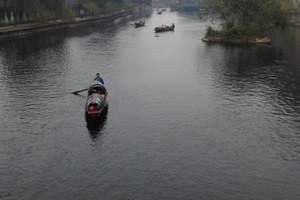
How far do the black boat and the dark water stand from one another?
1.86 m

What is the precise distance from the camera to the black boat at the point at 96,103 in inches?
2977

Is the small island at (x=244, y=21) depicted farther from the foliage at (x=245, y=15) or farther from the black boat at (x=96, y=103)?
the black boat at (x=96, y=103)

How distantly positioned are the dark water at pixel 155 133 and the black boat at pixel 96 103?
1.86 metres

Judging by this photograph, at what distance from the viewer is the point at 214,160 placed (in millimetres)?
60000

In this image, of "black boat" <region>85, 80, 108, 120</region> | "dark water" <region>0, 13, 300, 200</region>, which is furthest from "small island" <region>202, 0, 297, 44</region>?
"black boat" <region>85, 80, 108, 120</region>

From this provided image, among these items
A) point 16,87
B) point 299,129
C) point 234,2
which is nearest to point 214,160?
point 299,129

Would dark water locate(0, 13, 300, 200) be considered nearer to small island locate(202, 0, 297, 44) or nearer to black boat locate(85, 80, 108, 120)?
black boat locate(85, 80, 108, 120)

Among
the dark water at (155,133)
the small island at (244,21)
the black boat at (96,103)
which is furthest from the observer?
the small island at (244,21)

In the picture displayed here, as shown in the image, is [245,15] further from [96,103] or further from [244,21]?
[96,103]

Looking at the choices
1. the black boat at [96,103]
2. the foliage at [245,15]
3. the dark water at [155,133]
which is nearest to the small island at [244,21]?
the foliage at [245,15]

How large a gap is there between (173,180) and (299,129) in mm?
27854

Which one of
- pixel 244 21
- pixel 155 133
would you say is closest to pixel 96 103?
pixel 155 133

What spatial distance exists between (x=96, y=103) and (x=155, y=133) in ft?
41.3

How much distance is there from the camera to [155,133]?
Answer: 70.1 m
